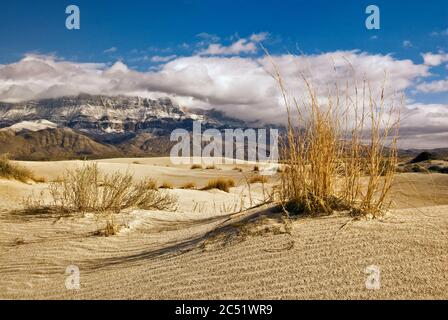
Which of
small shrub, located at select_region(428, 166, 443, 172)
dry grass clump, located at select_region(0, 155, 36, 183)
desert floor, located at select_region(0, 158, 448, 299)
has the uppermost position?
dry grass clump, located at select_region(0, 155, 36, 183)

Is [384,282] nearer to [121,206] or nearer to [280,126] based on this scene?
[280,126]

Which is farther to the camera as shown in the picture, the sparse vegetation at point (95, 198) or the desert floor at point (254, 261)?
the sparse vegetation at point (95, 198)

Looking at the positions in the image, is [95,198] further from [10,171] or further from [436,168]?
[436,168]

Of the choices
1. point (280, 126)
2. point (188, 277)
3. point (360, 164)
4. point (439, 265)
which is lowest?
point (188, 277)

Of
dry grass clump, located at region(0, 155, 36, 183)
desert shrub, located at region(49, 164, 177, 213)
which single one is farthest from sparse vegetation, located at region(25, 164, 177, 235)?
dry grass clump, located at region(0, 155, 36, 183)

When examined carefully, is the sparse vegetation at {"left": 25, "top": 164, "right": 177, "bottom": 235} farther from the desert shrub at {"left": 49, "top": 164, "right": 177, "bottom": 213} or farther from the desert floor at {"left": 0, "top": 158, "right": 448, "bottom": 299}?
the desert floor at {"left": 0, "top": 158, "right": 448, "bottom": 299}

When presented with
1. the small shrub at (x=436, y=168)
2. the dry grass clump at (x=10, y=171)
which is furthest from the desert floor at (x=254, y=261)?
the small shrub at (x=436, y=168)

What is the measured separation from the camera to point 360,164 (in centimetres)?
399

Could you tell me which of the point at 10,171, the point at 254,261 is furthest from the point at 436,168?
the point at 254,261

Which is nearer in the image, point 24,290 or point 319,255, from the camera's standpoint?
point 319,255

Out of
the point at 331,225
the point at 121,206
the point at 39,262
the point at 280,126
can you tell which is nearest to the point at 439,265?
the point at 331,225

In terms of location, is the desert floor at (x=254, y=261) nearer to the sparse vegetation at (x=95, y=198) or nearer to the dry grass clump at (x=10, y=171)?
the sparse vegetation at (x=95, y=198)

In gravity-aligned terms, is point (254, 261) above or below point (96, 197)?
below
